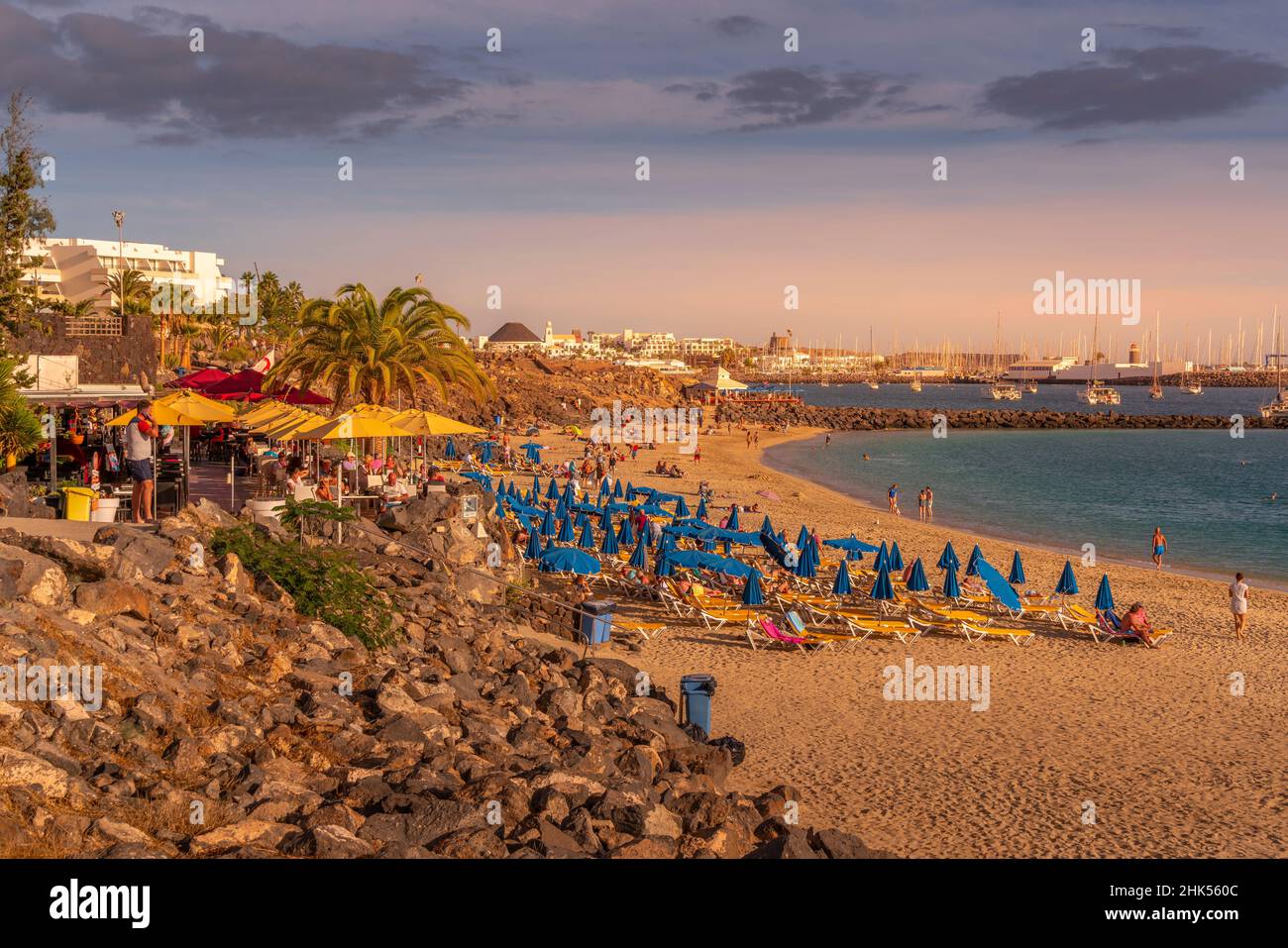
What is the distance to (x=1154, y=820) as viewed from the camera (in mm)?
11016

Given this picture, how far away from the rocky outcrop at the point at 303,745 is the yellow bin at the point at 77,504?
9.79 ft

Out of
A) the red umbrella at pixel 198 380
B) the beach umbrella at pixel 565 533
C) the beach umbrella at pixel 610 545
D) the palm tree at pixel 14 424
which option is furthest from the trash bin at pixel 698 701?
the red umbrella at pixel 198 380

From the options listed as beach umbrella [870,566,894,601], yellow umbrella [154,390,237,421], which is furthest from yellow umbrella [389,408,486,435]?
beach umbrella [870,566,894,601]

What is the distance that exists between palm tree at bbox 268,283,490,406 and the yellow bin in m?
9.55

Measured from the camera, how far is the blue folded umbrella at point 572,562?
1917cm

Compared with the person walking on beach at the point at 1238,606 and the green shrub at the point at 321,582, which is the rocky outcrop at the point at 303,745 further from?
the person walking on beach at the point at 1238,606

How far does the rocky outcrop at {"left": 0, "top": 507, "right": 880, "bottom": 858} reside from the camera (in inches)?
284

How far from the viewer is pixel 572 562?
19281mm

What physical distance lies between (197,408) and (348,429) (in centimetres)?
226

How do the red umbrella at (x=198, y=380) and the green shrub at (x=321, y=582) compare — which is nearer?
the green shrub at (x=321, y=582)

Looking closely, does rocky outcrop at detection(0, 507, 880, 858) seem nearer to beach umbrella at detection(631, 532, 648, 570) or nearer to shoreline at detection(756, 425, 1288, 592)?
beach umbrella at detection(631, 532, 648, 570)
